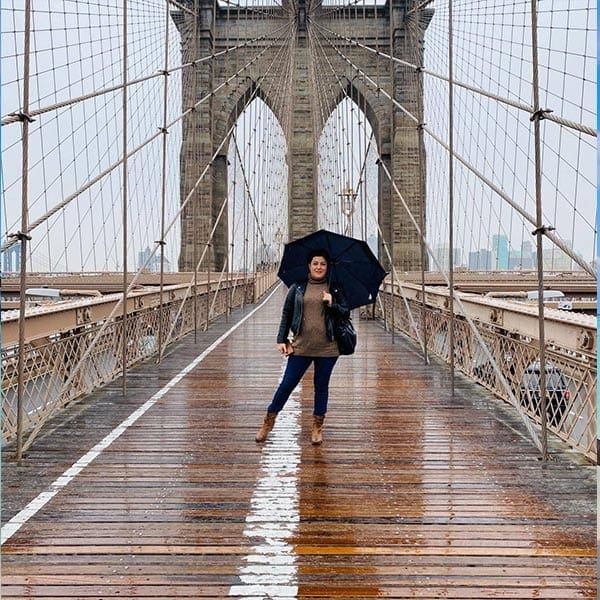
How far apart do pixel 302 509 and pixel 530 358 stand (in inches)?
102

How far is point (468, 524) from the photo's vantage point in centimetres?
288

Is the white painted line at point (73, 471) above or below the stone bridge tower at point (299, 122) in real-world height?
below

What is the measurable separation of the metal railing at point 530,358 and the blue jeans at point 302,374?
1213 mm

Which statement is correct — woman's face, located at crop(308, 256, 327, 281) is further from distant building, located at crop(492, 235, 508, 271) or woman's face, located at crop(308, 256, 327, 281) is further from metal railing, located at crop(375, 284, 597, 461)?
distant building, located at crop(492, 235, 508, 271)

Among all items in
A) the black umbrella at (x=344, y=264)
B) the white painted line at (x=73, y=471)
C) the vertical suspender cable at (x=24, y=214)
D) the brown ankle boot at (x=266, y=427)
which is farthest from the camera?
the black umbrella at (x=344, y=264)

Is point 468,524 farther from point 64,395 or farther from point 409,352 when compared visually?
point 409,352

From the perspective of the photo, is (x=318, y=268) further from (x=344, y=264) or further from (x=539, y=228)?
(x=539, y=228)

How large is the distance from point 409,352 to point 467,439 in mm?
4421

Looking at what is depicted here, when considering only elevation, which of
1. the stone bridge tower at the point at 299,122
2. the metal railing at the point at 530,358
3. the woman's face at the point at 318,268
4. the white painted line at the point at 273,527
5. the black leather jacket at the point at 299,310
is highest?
the stone bridge tower at the point at 299,122

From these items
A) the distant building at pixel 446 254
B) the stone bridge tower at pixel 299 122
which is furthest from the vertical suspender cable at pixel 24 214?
the stone bridge tower at pixel 299 122

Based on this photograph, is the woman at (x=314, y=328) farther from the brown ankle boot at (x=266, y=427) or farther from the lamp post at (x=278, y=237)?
the lamp post at (x=278, y=237)

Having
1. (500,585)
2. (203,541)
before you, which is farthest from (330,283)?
(500,585)

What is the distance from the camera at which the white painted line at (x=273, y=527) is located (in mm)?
2334

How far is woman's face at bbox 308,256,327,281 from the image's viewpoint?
415 cm
